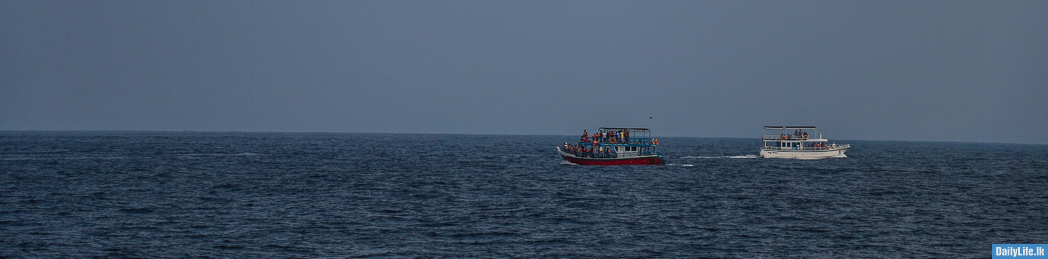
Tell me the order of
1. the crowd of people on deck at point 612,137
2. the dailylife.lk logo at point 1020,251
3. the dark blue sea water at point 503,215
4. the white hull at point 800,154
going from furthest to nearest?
the white hull at point 800,154
the crowd of people on deck at point 612,137
the dark blue sea water at point 503,215
the dailylife.lk logo at point 1020,251

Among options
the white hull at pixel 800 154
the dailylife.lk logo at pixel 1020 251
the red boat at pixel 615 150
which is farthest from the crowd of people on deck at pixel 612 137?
the dailylife.lk logo at pixel 1020 251

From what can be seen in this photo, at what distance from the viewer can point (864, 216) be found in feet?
180

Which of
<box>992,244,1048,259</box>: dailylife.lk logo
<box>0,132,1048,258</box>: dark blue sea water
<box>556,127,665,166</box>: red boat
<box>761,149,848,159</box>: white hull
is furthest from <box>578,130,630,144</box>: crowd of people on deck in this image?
<box>992,244,1048,259</box>: dailylife.lk logo

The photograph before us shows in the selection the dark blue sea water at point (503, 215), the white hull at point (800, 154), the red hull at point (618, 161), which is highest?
the white hull at point (800, 154)

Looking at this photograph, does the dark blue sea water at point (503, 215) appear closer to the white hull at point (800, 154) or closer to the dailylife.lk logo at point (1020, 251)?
the dailylife.lk logo at point (1020, 251)

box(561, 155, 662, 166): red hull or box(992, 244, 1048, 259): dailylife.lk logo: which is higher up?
box(561, 155, 662, 166): red hull

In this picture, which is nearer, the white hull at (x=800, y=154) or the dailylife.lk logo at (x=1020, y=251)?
the dailylife.lk logo at (x=1020, y=251)

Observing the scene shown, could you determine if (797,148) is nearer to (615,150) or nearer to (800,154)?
(800,154)

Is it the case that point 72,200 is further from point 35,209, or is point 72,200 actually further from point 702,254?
point 702,254

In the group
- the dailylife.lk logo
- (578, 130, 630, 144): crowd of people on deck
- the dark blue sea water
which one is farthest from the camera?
(578, 130, 630, 144): crowd of people on deck

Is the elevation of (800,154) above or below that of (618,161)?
above

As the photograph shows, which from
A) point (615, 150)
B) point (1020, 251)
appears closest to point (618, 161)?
point (615, 150)

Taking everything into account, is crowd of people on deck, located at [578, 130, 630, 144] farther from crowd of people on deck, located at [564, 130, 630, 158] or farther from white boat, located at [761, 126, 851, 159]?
white boat, located at [761, 126, 851, 159]

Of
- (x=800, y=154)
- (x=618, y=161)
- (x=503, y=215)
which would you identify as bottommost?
(x=503, y=215)
